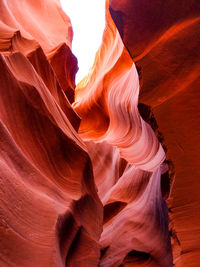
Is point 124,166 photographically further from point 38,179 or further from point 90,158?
point 38,179

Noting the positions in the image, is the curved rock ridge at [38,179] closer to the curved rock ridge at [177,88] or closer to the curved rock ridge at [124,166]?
the curved rock ridge at [177,88]

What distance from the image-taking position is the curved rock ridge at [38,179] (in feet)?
4.58

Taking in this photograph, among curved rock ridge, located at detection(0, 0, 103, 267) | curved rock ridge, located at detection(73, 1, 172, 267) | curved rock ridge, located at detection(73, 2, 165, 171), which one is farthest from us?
curved rock ridge, located at detection(73, 2, 165, 171)

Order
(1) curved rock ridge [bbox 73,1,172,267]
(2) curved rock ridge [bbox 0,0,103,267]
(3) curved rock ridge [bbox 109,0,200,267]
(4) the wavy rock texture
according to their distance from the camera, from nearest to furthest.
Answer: (2) curved rock ridge [bbox 0,0,103,267]
(4) the wavy rock texture
(3) curved rock ridge [bbox 109,0,200,267]
(1) curved rock ridge [bbox 73,1,172,267]

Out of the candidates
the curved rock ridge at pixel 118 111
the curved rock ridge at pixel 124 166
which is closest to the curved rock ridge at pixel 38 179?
the curved rock ridge at pixel 124 166

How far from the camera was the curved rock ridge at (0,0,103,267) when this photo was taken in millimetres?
1396

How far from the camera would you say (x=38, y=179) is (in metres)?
1.84

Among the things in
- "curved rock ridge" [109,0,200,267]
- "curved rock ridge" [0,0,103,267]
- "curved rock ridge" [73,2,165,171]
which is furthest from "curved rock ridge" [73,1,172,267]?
"curved rock ridge" [109,0,200,267]

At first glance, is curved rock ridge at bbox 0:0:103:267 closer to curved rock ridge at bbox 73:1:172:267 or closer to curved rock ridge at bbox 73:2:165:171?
curved rock ridge at bbox 73:1:172:267

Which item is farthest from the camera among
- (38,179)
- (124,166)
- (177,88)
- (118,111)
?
(118,111)

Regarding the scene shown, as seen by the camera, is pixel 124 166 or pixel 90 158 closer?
pixel 90 158

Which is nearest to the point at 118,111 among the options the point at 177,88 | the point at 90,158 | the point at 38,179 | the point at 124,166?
the point at 124,166

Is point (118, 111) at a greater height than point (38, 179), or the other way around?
point (38, 179)

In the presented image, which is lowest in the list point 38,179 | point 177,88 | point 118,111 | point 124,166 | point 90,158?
point 124,166
